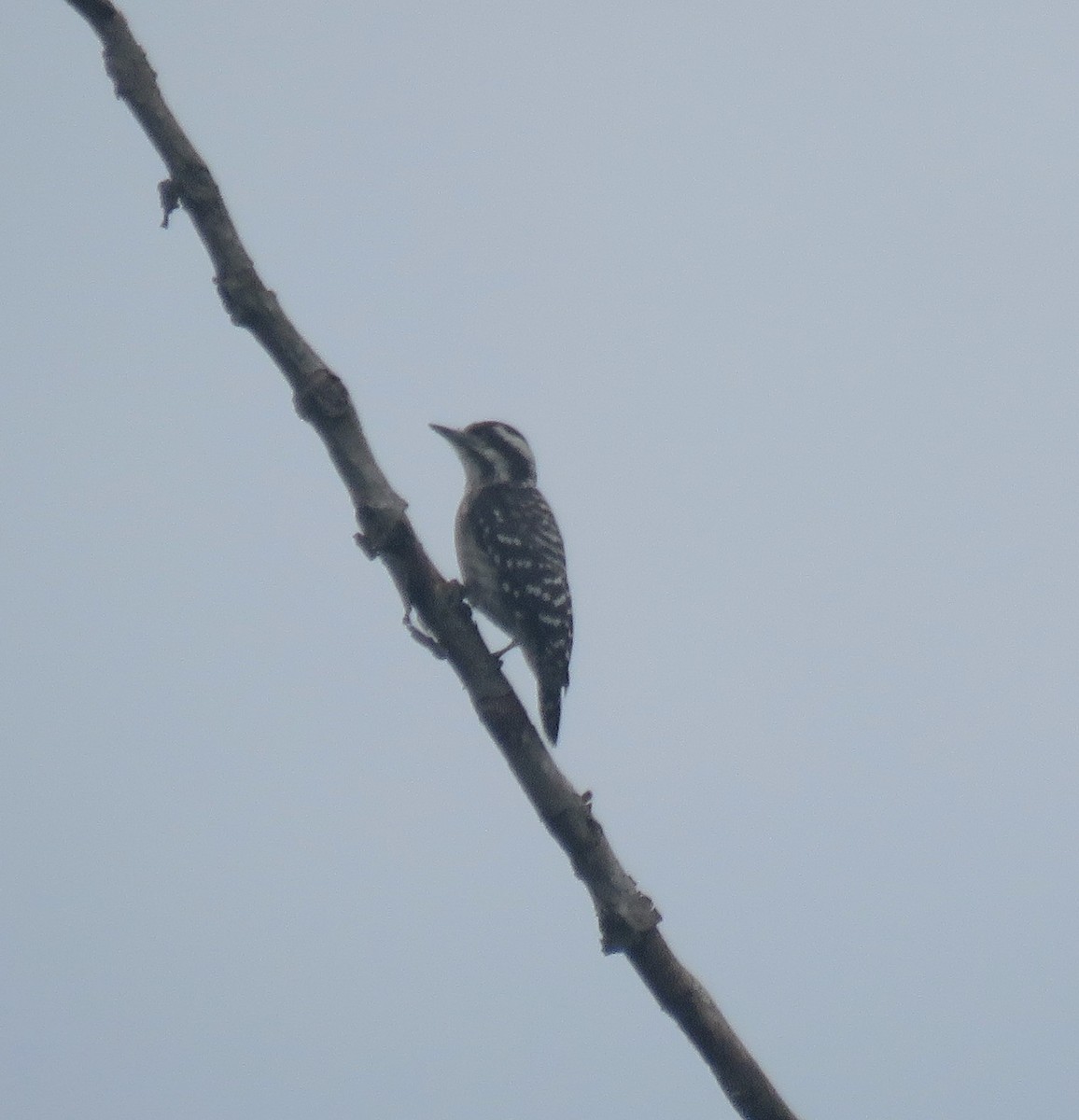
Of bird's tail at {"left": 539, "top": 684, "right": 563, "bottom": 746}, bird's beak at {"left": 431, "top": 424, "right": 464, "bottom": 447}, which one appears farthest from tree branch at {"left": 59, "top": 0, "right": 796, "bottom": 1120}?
bird's beak at {"left": 431, "top": 424, "right": 464, "bottom": 447}

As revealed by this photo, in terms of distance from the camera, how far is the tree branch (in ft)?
11.9

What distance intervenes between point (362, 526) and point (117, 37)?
1.48 m

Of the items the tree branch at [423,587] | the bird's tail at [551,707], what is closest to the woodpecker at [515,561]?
the bird's tail at [551,707]

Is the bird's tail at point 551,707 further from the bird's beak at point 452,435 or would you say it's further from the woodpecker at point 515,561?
the bird's beak at point 452,435

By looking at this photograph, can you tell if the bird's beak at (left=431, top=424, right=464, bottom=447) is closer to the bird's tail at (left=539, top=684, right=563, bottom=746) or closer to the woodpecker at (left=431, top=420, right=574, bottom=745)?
the woodpecker at (left=431, top=420, right=574, bottom=745)

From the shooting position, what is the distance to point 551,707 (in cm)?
676

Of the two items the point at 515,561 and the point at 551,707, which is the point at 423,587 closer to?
the point at 551,707

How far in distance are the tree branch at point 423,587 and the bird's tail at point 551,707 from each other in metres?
2.66

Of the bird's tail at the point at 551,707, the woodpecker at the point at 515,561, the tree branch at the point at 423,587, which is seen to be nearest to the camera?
the tree branch at the point at 423,587

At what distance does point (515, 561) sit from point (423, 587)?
339cm

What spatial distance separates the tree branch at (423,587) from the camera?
3.62m

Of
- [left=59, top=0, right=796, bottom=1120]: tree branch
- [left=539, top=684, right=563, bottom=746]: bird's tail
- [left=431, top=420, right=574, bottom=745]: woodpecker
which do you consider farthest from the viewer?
[left=431, top=420, right=574, bottom=745]: woodpecker

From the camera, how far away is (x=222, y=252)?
3.70 metres

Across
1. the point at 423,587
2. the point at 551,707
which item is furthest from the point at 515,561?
the point at 423,587
